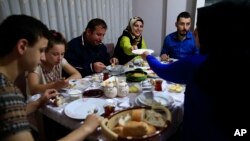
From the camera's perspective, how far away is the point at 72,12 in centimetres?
300

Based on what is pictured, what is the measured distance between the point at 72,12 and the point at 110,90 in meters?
1.90

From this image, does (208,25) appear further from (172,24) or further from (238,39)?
(172,24)

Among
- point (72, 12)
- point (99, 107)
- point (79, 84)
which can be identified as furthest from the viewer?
point (72, 12)

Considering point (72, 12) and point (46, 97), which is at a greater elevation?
point (72, 12)

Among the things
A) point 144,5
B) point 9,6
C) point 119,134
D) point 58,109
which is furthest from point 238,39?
point 144,5

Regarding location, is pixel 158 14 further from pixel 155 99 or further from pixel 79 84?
pixel 155 99

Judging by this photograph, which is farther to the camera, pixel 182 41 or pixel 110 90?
pixel 182 41

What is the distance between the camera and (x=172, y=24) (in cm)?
385

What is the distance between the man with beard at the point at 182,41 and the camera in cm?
280

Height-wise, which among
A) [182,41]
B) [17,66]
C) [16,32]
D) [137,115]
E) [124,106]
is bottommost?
[124,106]

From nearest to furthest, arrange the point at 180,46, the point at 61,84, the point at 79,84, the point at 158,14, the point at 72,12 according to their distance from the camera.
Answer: the point at 61,84
the point at 79,84
the point at 180,46
the point at 72,12
the point at 158,14

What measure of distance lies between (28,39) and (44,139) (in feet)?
3.08

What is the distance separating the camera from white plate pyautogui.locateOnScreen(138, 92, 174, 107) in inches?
53.0

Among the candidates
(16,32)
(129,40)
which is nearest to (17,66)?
(16,32)
